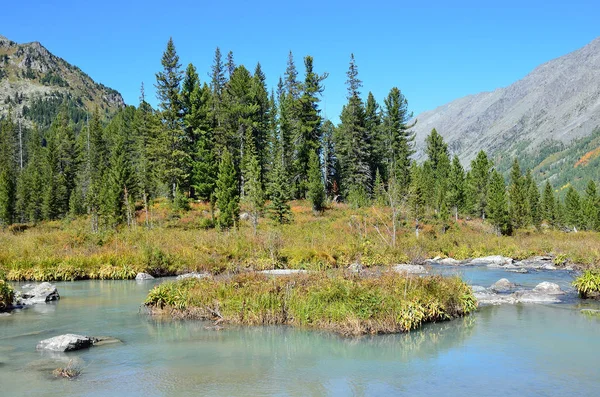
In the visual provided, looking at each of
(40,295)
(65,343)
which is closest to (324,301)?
(65,343)

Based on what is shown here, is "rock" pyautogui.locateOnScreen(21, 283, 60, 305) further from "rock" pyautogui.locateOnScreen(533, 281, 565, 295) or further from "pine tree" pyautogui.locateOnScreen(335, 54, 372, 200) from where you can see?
"pine tree" pyautogui.locateOnScreen(335, 54, 372, 200)

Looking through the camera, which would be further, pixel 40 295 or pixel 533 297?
pixel 40 295

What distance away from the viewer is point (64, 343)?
492 inches

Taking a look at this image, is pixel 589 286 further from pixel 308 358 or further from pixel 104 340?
pixel 104 340

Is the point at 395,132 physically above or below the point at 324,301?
above

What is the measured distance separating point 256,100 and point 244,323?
52422mm

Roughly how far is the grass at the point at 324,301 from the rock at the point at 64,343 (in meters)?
3.85

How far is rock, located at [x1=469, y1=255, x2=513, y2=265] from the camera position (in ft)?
110

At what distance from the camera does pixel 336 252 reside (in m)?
30.2

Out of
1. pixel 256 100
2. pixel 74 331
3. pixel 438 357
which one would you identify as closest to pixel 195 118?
pixel 256 100

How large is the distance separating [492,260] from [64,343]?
29.8 m

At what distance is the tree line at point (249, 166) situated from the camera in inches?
2040

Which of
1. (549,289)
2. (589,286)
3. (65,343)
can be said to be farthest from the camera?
(549,289)

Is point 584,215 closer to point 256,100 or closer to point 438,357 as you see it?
point 256,100
